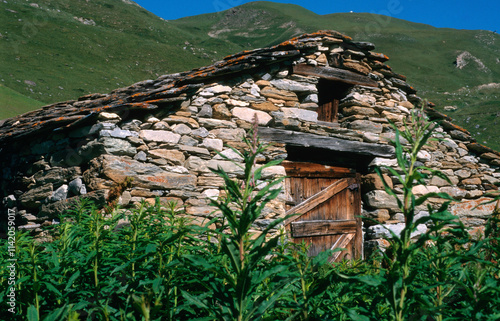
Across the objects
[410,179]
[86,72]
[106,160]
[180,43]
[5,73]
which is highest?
[180,43]

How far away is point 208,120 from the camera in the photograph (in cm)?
489

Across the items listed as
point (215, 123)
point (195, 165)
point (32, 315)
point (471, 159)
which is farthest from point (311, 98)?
point (32, 315)

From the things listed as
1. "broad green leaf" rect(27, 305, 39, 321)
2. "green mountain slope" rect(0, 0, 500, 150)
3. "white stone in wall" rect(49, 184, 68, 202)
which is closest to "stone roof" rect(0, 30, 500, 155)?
Result: "white stone in wall" rect(49, 184, 68, 202)

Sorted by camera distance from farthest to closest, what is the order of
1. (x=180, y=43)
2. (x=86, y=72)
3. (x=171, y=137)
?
1. (x=180, y=43)
2. (x=86, y=72)
3. (x=171, y=137)

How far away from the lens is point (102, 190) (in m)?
3.97

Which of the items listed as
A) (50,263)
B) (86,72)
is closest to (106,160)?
(50,263)

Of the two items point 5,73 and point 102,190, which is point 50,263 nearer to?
point 102,190

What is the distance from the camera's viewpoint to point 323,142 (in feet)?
17.9

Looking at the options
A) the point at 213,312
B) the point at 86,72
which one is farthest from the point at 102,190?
the point at 86,72

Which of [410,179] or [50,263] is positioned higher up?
[410,179]

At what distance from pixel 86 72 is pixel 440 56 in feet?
198

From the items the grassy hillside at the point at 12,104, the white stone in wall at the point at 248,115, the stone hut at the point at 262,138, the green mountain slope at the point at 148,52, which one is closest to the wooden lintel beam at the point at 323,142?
the stone hut at the point at 262,138

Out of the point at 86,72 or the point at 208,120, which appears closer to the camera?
the point at 208,120

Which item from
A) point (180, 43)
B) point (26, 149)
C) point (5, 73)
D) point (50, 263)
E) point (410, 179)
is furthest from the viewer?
point (180, 43)
